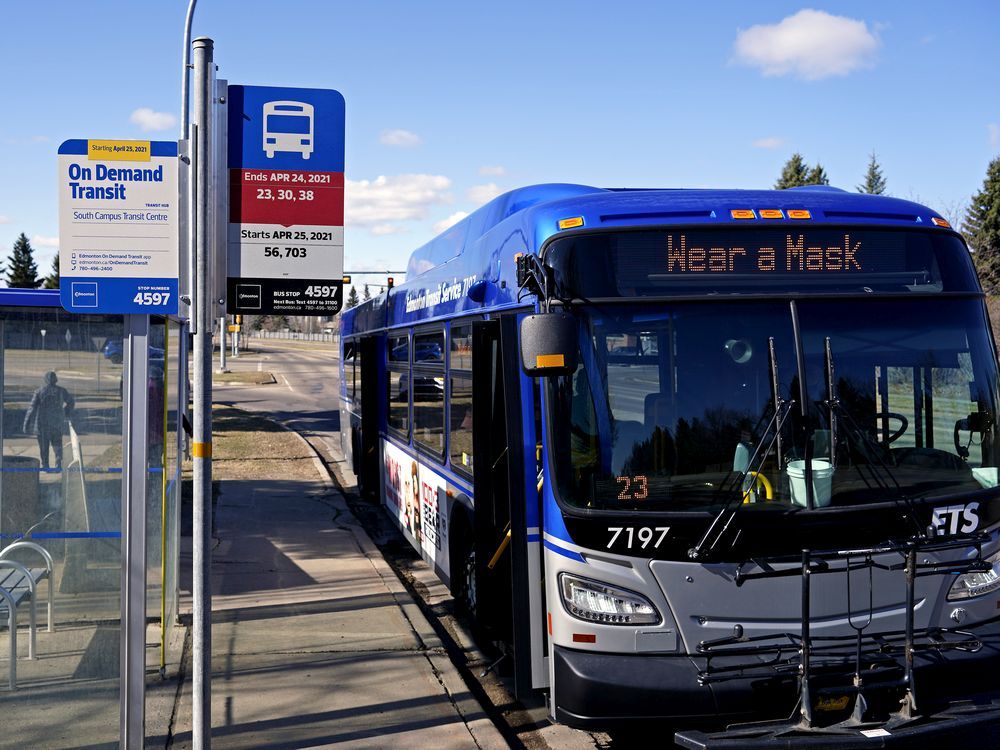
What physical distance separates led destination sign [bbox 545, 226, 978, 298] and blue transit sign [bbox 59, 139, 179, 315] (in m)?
1.95

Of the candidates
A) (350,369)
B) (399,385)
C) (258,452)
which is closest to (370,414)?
(350,369)

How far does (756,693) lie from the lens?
494 cm

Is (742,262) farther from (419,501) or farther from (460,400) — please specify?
(419,501)

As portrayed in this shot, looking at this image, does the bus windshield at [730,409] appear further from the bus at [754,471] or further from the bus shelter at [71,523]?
the bus shelter at [71,523]

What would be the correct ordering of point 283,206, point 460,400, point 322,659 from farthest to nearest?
1. point 460,400
2. point 322,659
3. point 283,206

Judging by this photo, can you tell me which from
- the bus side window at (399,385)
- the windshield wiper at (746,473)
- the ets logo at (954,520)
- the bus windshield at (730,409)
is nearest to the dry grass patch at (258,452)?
the bus side window at (399,385)

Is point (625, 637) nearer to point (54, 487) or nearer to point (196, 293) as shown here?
point (196, 293)

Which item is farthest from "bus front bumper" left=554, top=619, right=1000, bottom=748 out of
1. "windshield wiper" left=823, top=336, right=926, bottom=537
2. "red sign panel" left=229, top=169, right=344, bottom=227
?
"red sign panel" left=229, top=169, right=344, bottom=227

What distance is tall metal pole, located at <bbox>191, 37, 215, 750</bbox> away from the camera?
172 inches

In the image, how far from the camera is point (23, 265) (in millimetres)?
93375

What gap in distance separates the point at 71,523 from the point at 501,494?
2568 millimetres

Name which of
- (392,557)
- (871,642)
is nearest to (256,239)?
(871,642)

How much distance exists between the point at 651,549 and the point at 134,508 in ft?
8.47

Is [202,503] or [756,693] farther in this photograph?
[756,693]
